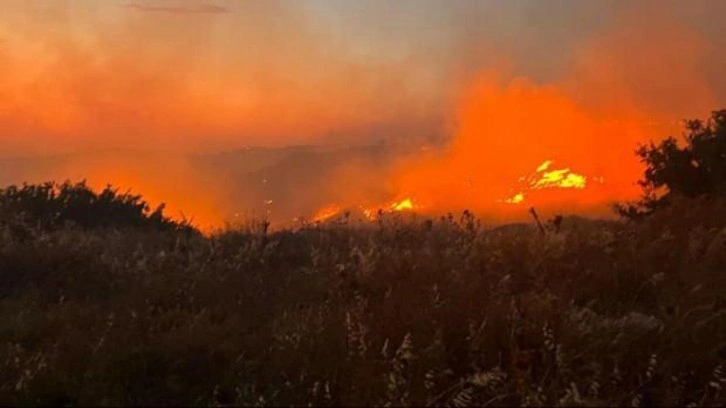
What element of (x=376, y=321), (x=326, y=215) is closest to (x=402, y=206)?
(x=326, y=215)

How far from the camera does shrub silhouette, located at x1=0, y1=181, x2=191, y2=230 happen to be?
15945mm

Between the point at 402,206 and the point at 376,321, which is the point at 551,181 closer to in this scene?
the point at 402,206

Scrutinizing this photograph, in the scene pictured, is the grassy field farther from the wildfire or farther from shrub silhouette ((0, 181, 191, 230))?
the wildfire

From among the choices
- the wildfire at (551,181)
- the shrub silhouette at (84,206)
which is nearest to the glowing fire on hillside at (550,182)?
the wildfire at (551,181)

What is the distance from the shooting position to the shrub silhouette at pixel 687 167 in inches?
651

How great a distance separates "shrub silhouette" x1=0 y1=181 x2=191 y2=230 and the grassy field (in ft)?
20.7

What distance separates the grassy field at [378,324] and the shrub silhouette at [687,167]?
23.8 ft

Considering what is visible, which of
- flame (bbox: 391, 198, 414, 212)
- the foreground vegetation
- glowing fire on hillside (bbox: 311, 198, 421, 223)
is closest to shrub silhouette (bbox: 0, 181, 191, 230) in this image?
glowing fire on hillside (bbox: 311, 198, 421, 223)

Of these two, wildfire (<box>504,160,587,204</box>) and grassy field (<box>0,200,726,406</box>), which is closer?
grassy field (<box>0,200,726,406</box>)

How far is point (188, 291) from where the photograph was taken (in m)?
7.73

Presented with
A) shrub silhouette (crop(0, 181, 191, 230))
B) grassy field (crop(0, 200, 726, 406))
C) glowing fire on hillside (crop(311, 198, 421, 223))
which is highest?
shrub silhouette (crop(0, 181, 191, 230))

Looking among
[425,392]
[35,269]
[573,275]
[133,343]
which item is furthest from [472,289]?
[35,269]

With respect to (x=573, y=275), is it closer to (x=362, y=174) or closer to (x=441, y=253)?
(x=441, y=253)

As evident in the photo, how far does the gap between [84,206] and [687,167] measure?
11231 millimetres
